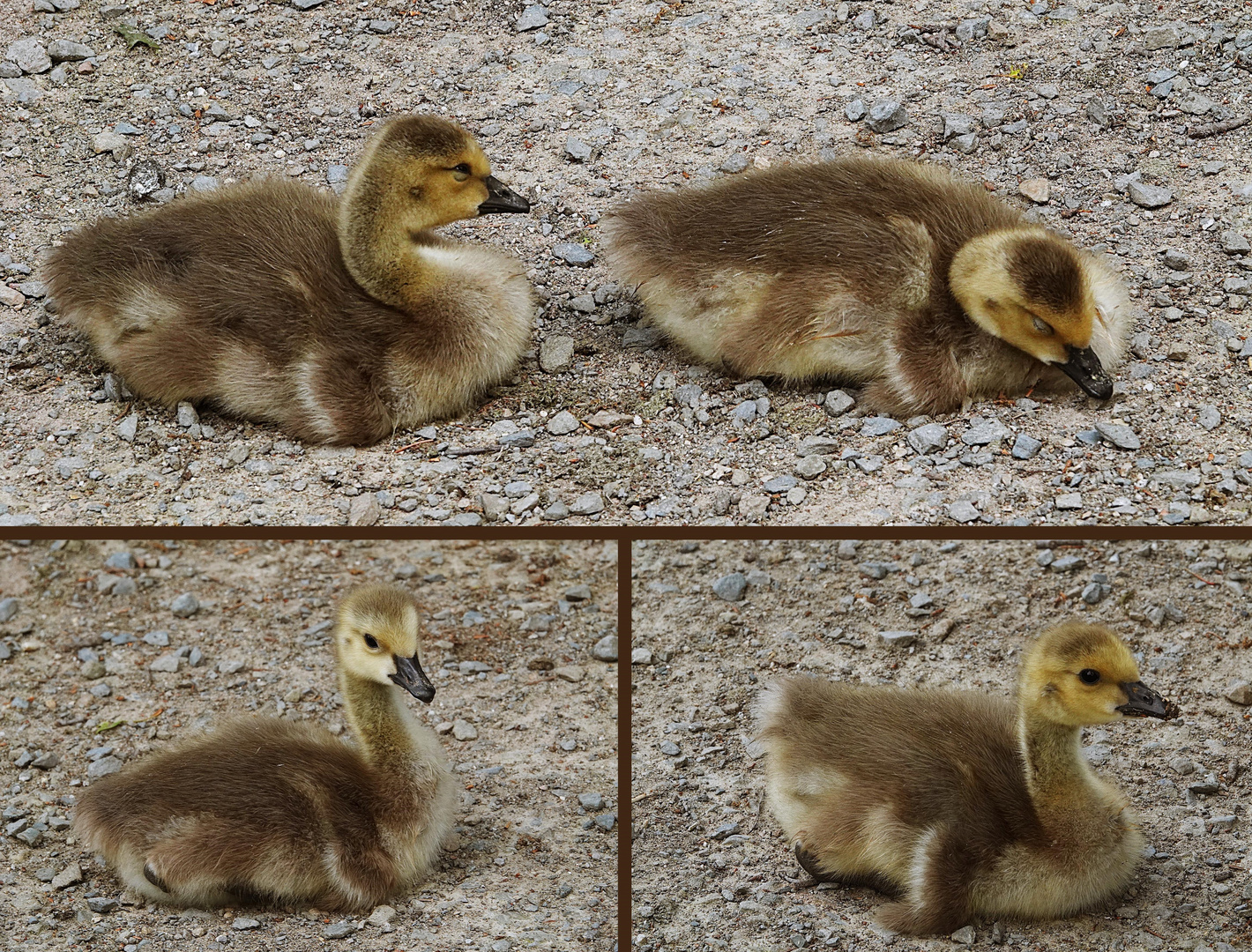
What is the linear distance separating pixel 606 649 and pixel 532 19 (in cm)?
203

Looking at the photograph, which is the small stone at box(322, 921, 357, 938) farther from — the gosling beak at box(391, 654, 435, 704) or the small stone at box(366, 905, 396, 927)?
the gosling beak at box(391, 654, 435, 704)

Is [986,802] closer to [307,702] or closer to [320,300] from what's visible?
[307,702]

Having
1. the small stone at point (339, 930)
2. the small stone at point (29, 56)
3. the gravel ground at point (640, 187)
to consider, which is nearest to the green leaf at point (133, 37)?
the gravel ground at point (640, 187)

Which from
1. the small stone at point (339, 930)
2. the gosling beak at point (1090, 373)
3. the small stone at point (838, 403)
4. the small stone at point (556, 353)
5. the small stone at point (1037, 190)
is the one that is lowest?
the small stone at point (339, 930)

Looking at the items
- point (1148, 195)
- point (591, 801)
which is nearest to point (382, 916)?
point (591, 801)

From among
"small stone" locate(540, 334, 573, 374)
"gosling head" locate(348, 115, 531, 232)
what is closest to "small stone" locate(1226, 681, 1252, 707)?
"small stone" locate(540, 334, 573, 374)

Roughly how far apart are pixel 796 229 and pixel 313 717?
1.57 metres

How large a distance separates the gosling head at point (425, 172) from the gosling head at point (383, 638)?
0.83 m

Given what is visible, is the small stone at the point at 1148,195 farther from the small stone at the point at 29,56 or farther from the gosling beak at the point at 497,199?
the small stone at the point at 29,56

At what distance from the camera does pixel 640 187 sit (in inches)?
151

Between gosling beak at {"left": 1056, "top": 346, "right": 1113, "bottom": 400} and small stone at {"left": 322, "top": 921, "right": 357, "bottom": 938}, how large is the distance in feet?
6.16

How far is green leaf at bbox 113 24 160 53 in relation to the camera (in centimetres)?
437

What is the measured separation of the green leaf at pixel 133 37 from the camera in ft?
14.3

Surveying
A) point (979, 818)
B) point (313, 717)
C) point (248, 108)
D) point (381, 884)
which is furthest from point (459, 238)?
point (979, 818)
